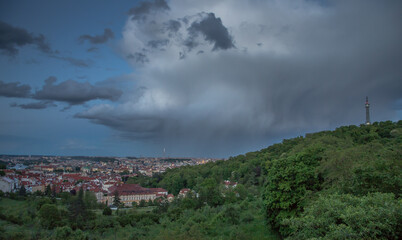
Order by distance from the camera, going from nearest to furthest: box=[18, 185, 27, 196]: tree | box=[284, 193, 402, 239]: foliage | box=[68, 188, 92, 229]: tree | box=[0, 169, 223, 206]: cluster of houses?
box=[284, 193, 402, 239]: foliage < box=[68, 188, 92, 229]: tree < box=[18, 185, 27, 196]: tree < box=[0, 169, 223, 206]: cluster of houses

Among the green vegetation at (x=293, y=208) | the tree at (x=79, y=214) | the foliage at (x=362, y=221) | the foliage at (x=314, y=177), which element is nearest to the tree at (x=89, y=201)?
the green vegetation at (x=293, y=208)

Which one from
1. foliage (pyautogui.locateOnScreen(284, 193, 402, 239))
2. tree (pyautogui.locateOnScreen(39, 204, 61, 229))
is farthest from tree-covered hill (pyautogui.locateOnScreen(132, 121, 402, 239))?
tree (pyautogui.locateOnScreen(39, 204, 61, 229))

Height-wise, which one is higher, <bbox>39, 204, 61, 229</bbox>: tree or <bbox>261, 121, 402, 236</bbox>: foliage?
<bbox>261, 121, 402, 236</bbox>: foliage

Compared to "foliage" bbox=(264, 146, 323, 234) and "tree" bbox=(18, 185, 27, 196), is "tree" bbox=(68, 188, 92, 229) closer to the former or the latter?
"tree" bbox=(18, 185, 27, 196)

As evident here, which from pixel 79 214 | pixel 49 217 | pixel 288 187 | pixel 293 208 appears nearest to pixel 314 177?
pixel 288 187

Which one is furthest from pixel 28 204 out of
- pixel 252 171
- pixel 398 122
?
pixel 398 122

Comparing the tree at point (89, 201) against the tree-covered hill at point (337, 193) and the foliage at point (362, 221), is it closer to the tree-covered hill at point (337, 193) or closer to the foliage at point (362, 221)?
the tree-covered hill at point (337, 193)

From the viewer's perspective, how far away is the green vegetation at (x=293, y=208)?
696 cm

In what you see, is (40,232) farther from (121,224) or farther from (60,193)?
(60,193)

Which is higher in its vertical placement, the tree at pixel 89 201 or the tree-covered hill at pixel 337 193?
the tree-covered hill at pixel 337 193

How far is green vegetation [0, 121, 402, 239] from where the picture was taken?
274 inches

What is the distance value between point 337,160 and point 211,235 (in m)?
11.3

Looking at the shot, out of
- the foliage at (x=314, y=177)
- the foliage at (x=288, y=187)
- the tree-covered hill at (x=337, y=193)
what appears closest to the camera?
the tree-covered hill at (x=337, y=193)

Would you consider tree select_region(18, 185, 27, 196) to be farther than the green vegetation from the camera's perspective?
Yes
